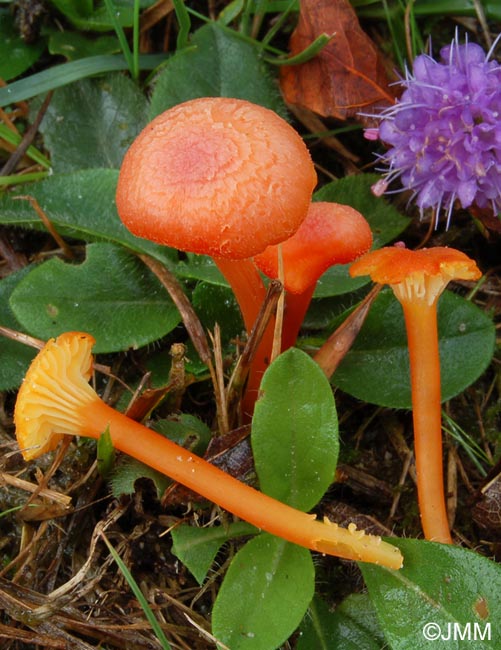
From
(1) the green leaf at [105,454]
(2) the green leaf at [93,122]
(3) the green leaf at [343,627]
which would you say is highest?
(2) the green leaf at [93,122]

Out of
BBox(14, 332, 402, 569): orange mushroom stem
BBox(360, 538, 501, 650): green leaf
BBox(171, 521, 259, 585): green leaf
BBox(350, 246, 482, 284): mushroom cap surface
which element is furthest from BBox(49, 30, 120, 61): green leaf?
BBox(360, 538, 501, 650): green leaf

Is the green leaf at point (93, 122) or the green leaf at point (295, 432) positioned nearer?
the green leaf at point (295, 432)

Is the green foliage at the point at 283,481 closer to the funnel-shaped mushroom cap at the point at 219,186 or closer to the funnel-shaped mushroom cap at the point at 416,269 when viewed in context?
the funnel-shaped mushroom cap at the point at 416,269

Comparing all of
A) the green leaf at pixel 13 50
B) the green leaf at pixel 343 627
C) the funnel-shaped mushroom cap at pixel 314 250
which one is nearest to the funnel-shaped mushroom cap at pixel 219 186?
the funnel-shaped mushroom cap at pixel 314 250

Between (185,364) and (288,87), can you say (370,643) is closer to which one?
(185,364)

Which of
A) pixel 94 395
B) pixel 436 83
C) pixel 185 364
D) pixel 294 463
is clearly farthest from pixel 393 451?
pixel 436 83

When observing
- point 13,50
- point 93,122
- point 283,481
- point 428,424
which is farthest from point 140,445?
point 13,50

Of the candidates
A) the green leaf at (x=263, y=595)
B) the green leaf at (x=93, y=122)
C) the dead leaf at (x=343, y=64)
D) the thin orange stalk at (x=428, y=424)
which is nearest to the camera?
the green leaf at (x=263, y=595)

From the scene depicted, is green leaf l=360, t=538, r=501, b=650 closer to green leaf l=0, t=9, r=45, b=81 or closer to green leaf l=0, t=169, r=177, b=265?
green leaf l=0, t=169, r=177, b=265
